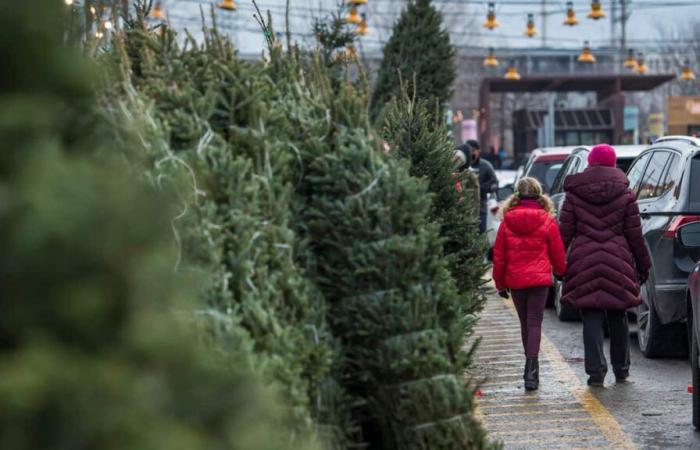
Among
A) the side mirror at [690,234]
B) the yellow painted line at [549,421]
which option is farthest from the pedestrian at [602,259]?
the side mirror at [690,234]

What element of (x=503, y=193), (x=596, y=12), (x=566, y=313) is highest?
(x=596, y=12)

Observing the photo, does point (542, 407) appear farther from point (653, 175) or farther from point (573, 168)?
point (573, 168)

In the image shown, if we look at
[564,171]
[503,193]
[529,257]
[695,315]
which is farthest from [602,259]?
[503,193]

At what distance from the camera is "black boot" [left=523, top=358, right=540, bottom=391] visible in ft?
31.7

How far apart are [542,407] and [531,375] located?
70 cm

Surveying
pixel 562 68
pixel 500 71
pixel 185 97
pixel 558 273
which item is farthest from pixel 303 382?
pixel 562 68

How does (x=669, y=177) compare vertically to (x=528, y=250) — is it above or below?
above

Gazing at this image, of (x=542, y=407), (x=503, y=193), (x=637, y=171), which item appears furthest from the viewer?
(x=503, y=193)

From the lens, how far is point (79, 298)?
194 centimetres

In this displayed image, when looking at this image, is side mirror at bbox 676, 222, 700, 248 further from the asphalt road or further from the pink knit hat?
the pink knit hat

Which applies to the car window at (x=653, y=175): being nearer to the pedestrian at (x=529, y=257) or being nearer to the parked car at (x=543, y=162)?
the pedestrian at (x=529, y=257)

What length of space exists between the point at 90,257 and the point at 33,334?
0.45 ft

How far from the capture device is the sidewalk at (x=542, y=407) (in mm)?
7812

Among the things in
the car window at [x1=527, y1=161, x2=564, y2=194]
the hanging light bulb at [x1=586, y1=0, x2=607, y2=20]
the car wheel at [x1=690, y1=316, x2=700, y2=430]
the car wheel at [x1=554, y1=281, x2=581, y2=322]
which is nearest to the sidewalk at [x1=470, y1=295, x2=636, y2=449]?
the car wheel at [x1=690, y1=316, x2=700, y2=430]
